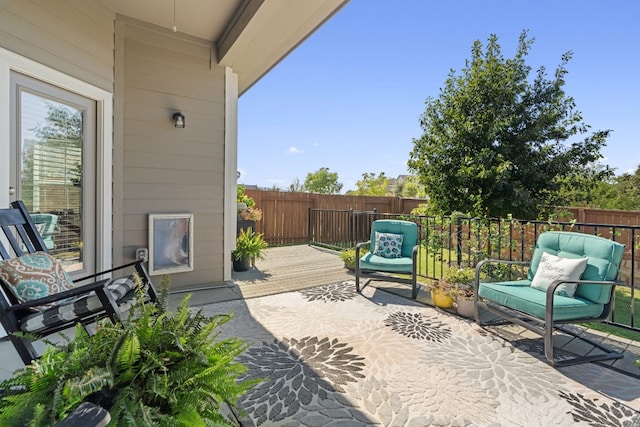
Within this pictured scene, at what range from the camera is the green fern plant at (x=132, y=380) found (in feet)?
2.99

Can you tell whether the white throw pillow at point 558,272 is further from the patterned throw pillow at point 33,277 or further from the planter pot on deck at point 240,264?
the planter pot on deck at point 240,264

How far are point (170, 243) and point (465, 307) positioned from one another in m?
3.59

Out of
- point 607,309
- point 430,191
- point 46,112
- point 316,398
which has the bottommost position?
point 316,398

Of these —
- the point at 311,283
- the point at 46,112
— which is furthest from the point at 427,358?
the point at 46,112

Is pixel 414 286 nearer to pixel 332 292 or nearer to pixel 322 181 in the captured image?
pixel 332 292

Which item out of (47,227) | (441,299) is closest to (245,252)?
(47,227)

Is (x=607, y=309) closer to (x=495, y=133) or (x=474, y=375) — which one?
(x=474, y=375)

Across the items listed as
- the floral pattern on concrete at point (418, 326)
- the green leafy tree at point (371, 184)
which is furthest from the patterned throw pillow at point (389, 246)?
the green leafy tree at point (371, 184)

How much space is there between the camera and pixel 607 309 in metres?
2.55

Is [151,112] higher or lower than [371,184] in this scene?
higher

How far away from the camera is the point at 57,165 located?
3.19 m

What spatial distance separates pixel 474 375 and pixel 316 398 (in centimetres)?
114

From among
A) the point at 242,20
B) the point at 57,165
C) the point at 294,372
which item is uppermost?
the point at 242,20

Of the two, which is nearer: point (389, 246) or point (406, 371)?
point (406, 371)
